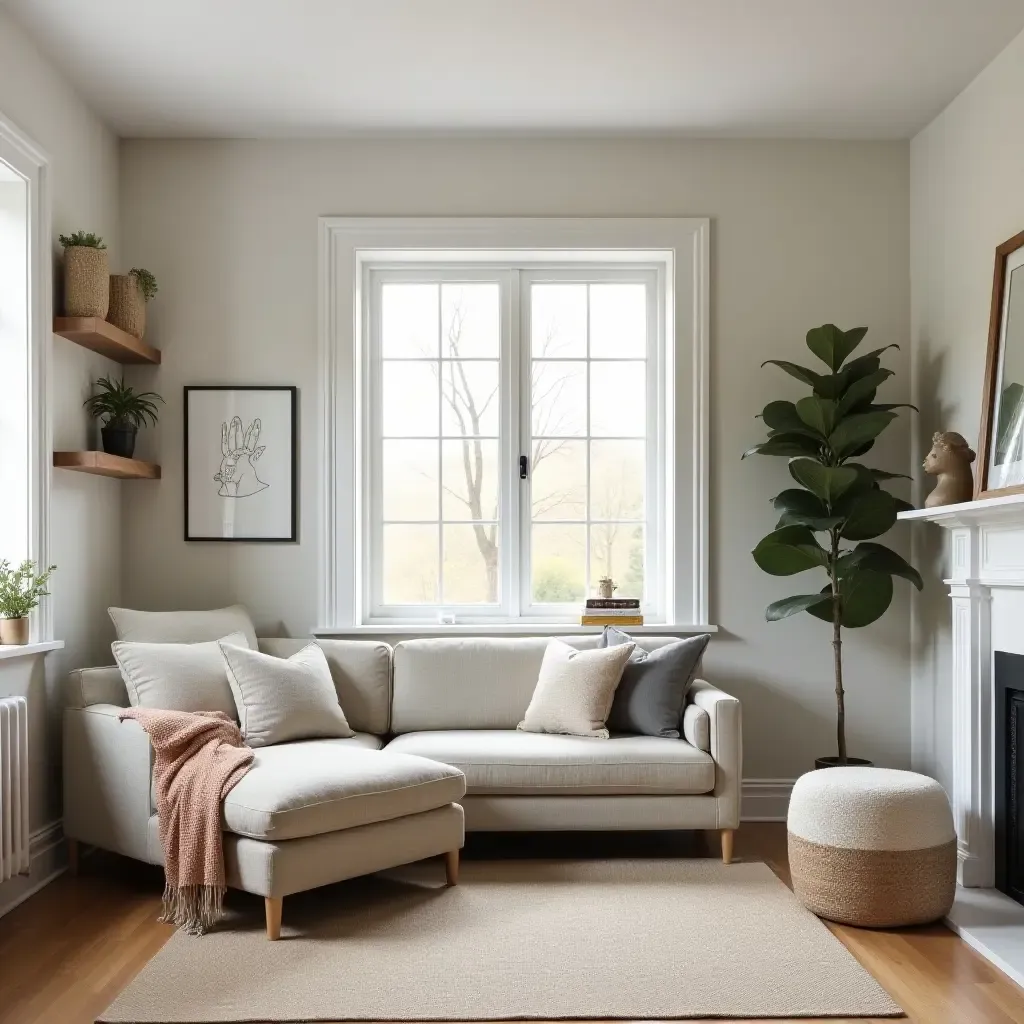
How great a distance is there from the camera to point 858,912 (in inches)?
121

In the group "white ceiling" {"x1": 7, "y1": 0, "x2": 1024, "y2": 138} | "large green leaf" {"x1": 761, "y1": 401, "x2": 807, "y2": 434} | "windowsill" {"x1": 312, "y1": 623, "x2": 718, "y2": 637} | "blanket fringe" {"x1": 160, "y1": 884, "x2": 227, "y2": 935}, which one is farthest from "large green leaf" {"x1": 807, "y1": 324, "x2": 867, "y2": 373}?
"blanket fringe" {"x1": 160, "y1": 884, "x2": 227, "y2": 935}

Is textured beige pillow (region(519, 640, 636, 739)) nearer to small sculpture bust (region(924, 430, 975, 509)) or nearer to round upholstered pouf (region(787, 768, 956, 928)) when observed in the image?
round upholstered pouf (region(787, 768, 956, 928))

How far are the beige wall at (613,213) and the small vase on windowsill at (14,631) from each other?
3.43ft

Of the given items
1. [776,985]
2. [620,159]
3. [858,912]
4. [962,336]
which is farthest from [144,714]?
[962,336]

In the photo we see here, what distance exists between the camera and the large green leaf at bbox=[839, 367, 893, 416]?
4.06m

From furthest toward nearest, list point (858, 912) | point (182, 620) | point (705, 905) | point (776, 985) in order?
point (182, 620)
point (705, 905)
point (858, 912)
point (776, 985)

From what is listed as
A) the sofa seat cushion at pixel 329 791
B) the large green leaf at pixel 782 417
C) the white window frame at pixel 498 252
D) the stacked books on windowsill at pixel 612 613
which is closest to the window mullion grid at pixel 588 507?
the stacked books on windowsill at pixel 612 613

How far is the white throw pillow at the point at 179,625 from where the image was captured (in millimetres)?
3930

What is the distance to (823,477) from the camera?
3986 millimetres

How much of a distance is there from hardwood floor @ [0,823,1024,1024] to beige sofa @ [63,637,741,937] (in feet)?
0.59

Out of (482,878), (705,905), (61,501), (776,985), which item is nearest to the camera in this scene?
(776,985)

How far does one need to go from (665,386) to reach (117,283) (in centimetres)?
229

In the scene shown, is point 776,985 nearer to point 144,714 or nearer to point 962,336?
point 144,714

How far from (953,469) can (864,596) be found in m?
0.66
